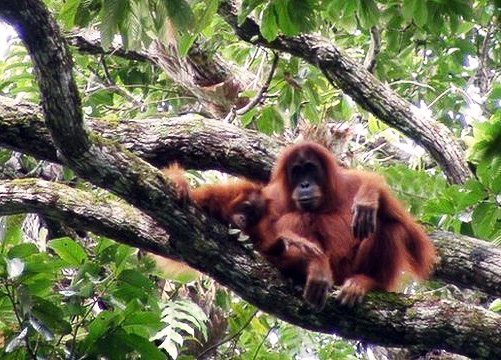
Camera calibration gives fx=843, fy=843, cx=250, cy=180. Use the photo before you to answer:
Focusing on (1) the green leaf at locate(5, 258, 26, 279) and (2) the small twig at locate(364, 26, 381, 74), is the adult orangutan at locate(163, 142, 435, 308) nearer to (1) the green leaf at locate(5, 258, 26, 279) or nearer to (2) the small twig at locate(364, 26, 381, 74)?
(1) the green leaf at locate(5, 258, 26, 279)

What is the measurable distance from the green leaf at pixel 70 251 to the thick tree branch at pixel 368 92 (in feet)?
6.79

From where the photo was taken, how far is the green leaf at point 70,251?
401cm

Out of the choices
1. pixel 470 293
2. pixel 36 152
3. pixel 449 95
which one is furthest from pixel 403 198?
pixel 36 152

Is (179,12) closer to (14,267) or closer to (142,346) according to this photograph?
(14,267)

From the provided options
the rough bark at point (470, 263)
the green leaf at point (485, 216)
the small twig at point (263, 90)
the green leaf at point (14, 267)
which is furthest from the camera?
the small twig at point (263, 90)

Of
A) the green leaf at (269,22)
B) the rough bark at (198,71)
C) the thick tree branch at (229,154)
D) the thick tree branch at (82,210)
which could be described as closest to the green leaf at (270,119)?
the rough bark at (198,71)

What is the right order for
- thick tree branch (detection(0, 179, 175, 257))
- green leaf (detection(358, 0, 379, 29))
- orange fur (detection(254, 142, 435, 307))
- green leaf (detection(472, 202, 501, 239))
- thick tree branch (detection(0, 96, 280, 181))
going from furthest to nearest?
thick tree branch (detection(0, 96, 280, 181)) → green leaf (detection(472, 202, 501, 239)) → green leaf (detection(358, 0, 379, 29)) → orange fur (detection(254, 142, 435, 307)) → thick tree branch (detection(0, 179, 175, 257))

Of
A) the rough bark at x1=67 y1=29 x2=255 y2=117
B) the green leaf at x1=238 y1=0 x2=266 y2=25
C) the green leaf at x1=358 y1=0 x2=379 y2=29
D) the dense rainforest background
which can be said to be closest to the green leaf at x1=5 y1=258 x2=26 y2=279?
the dense rainforest background

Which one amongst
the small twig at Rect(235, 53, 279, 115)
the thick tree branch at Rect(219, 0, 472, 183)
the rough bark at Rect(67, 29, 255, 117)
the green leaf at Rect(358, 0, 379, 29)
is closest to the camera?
the green leaf at Rect(358, 0, 379, 29)

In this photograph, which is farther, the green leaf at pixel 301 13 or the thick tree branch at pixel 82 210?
the green leaf at pixel 301 13

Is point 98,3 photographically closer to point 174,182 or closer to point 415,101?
point 174,182

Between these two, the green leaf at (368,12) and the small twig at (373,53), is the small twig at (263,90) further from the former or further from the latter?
the green leaf at (368,12)

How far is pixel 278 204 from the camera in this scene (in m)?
4.81

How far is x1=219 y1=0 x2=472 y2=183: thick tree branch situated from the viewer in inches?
217
